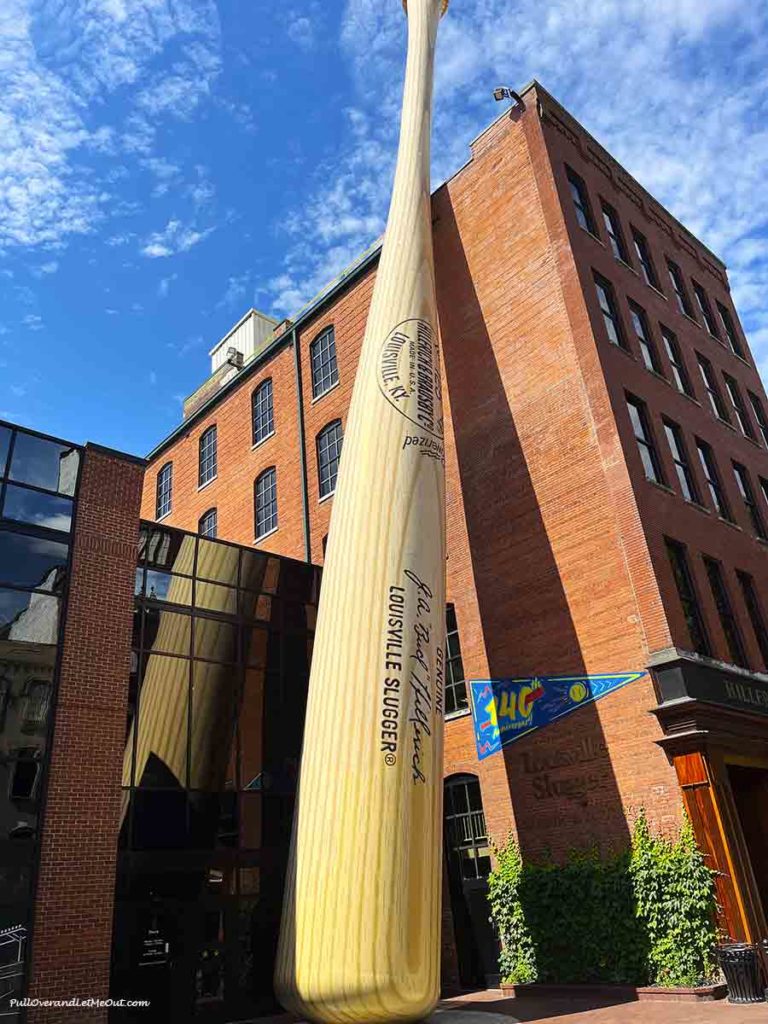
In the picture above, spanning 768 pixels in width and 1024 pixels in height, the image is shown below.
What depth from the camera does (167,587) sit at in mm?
13289

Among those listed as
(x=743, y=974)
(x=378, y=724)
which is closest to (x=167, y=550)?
(x=378, y=724)

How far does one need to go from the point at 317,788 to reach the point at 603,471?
28.0 ft

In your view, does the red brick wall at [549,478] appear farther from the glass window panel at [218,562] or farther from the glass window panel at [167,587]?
the glass window panel at [167,587]

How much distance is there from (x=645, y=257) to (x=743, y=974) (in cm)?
1694

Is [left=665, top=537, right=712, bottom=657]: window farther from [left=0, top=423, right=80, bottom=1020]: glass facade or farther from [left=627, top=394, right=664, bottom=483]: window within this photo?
[left=0, top=423, right=80, bottom=1020]: glass facade

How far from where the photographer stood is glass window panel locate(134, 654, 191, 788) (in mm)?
11992

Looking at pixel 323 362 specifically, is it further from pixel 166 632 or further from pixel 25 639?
pixel 25 639

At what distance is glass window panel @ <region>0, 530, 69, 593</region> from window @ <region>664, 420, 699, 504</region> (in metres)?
12.0

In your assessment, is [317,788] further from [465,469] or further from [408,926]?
[465,469]

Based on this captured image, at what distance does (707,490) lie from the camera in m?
17.3

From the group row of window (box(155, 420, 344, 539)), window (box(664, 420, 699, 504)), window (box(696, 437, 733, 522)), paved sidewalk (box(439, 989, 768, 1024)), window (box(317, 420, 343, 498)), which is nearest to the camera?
paved sidewalk (box(439, 989, 768, 1024))

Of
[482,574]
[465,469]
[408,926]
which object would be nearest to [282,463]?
[465,469]

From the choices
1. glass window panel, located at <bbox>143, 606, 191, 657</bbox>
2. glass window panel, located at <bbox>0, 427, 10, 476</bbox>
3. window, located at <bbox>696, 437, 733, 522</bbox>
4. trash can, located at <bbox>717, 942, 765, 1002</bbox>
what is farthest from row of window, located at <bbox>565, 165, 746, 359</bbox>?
trash can, located at <bbox>717, 942, 765, 1002</bbox>

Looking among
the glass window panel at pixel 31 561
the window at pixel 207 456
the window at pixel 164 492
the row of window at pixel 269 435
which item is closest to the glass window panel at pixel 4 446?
the glass window panel at pixel 31 561
